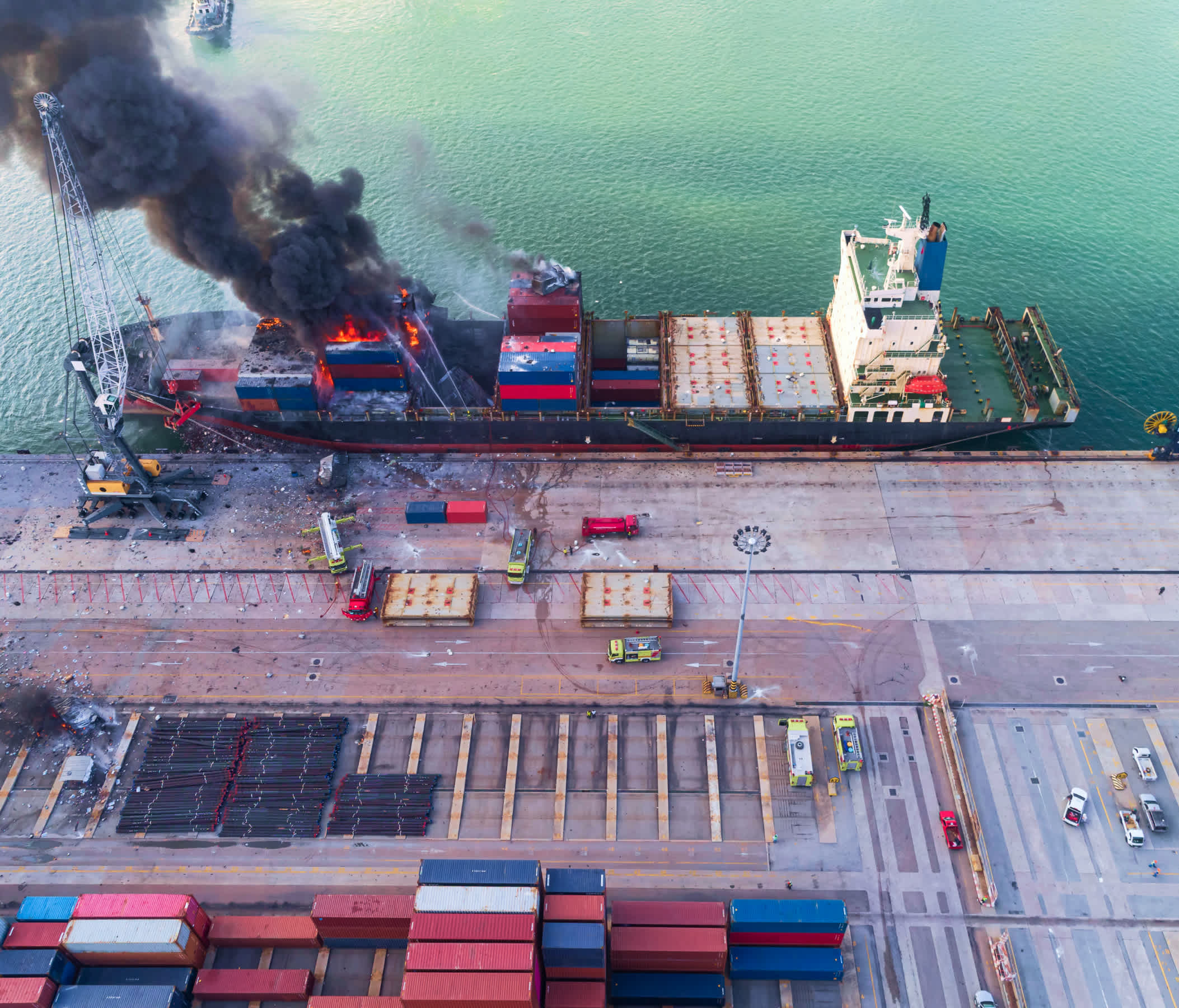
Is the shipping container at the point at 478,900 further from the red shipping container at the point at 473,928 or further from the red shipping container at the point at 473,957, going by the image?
the red shipping container at the point at 473,957

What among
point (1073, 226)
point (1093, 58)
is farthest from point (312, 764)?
point (1093, 58)

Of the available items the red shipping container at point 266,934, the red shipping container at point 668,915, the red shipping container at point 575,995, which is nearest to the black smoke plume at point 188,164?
the red shipping container at point 266,934

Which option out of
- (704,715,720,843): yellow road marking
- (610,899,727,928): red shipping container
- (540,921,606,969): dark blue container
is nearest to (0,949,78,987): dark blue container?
(540,921,606,969): dark blue container

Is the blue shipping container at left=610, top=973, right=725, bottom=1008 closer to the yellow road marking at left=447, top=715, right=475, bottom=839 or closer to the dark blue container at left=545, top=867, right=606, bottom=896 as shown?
the dark blue container at left=545, top=867, right=606, bottom=896

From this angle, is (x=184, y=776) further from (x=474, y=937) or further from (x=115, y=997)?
(x=474, y=937)

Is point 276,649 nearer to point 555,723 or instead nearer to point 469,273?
point 555,723
